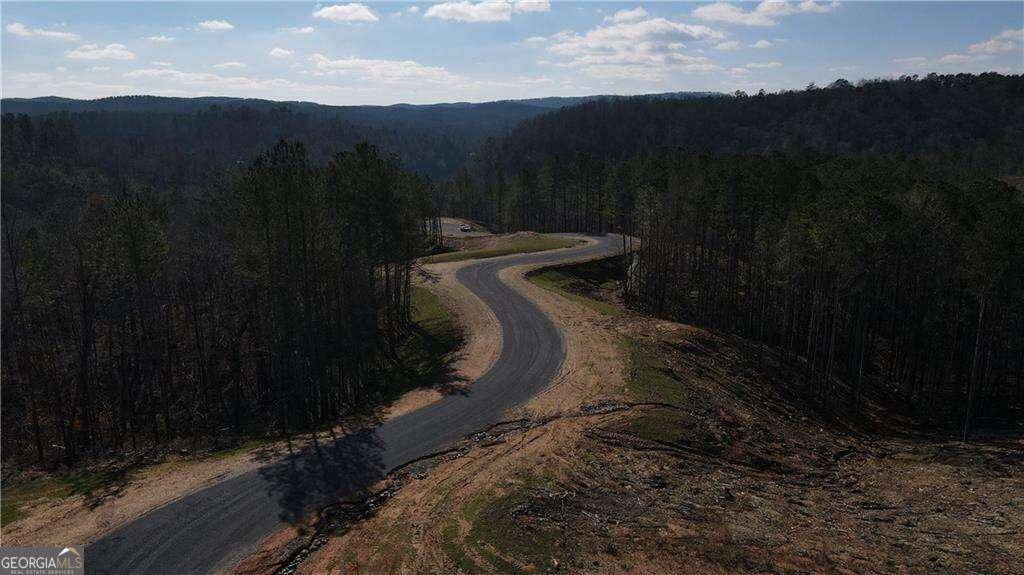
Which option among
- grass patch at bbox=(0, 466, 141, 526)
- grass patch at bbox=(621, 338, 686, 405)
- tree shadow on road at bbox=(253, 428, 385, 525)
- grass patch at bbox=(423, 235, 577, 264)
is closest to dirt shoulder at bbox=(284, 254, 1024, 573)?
grass patch at bbox=(621, 338, 686, 405)

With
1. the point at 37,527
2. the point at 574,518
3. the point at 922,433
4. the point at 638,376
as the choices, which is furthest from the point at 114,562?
the point at 922,433

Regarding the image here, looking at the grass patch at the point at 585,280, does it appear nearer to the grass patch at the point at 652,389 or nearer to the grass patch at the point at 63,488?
the grass patch at the point at 652,389

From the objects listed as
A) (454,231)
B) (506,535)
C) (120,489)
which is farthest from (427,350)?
(454,231)

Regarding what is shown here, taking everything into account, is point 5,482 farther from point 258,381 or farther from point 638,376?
point 638,376

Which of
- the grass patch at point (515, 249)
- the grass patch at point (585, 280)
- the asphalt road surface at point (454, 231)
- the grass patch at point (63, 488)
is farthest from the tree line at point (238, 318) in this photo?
the asphalt road surface at point (454, 231)

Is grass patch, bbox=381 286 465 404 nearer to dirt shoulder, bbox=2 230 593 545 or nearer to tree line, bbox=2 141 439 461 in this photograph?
tree line, bbox=2 141 439 461

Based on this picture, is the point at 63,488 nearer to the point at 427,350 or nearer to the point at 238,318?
the point at 427,350
